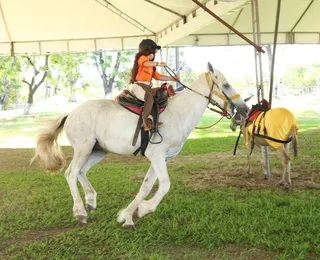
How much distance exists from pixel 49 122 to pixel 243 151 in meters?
7.08

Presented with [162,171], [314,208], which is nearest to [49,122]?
[162,171]

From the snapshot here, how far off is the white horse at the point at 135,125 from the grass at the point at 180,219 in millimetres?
413

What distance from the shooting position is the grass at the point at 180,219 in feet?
12.8

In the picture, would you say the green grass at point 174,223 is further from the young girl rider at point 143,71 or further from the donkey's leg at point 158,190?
the young girl rider at point 143,71

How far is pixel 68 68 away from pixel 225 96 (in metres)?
27.2

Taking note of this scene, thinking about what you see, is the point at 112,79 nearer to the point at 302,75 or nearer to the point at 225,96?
the point at 225,96

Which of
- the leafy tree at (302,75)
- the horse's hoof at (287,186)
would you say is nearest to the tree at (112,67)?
the horse's hoof at (287,186)

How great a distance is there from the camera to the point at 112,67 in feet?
103

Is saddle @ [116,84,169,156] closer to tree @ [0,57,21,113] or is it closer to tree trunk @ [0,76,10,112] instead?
tree @ [0,57,21,113]

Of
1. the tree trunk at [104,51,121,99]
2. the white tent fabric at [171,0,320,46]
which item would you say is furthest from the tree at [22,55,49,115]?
the white tent fabric at [171,0,320,46]

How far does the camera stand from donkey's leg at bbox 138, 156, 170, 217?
14.5ft

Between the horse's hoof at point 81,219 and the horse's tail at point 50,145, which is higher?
the horse's tail at point 50,145

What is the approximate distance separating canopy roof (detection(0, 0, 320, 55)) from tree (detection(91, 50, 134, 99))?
17981 millimetres

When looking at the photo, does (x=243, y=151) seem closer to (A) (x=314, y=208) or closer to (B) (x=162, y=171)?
(A) (x=314, y=208)
